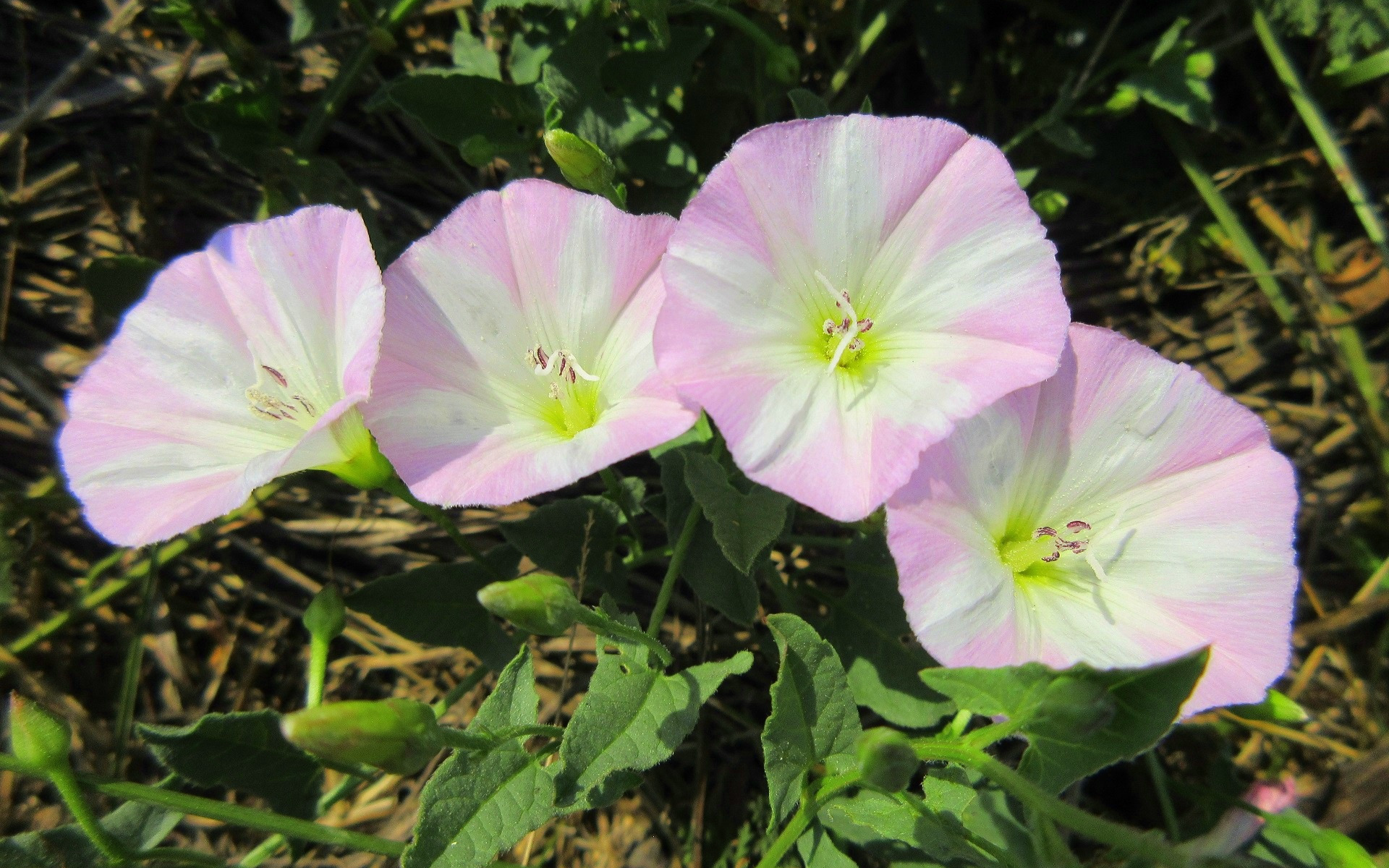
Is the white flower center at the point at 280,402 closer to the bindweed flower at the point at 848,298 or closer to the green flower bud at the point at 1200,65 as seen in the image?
the bindweed flower at the point at 848,298

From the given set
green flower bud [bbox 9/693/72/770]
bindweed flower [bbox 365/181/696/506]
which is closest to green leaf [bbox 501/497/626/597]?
bindweed flower [bbox 365/181/696/506]

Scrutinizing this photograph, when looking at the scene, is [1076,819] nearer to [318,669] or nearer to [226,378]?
[318,669]

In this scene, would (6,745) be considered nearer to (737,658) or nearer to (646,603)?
(646,603)

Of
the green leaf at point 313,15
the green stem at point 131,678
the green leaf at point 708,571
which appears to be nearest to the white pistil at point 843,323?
the green leaf at point 708,571

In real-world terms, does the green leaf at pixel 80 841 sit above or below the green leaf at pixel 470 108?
below

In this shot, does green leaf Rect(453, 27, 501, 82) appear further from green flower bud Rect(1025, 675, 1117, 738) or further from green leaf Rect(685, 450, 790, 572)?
green flower bud Rect(1025, 675, 1117, 738)

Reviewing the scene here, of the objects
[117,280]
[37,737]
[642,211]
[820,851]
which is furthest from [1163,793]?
[117,280]
